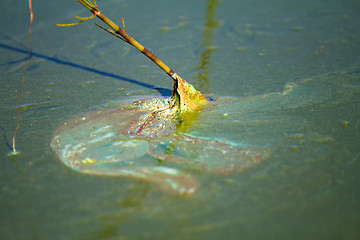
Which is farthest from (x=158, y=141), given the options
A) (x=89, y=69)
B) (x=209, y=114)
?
(x=89, y=69)

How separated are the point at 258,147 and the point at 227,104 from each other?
49cm

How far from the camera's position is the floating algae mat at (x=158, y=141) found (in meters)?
1.67

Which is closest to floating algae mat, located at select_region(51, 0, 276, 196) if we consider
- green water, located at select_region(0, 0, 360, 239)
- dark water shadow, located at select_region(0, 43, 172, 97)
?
green water, located at select_region(0, 0, 360, 239)

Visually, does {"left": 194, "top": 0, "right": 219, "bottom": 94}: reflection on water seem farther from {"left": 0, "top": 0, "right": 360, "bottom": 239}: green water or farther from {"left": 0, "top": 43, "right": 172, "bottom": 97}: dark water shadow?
{"left": 0, "top": 43, "right": 172, "bottom": 97}: dark water shadow

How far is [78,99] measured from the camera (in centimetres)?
233

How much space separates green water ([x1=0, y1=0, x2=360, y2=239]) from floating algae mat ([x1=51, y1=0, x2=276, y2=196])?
2.1 inches

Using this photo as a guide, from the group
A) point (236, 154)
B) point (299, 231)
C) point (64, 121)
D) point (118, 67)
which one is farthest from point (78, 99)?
point (299, 231)

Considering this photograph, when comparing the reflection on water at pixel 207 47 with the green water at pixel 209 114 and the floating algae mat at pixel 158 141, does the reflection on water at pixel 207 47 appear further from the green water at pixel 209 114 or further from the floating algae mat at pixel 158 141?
the floating algae mat at pixel 158 141

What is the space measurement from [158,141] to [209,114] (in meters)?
0.41

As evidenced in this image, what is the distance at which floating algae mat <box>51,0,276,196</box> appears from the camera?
1.67 metres

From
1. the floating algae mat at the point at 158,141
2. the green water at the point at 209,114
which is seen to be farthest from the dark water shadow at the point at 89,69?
the floating algae mat at the point at 158,141

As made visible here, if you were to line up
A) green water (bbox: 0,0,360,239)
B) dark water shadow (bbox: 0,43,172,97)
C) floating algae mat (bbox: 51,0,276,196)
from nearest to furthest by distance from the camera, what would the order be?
green water (bbox: 0,0,360,239) → floating algae mat (bbox: 51,0,276,196) → dark water shadow (bbox: 0,43,172,97)

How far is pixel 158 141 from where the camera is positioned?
1.88 meters

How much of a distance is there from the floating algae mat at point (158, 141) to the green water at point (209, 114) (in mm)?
53
